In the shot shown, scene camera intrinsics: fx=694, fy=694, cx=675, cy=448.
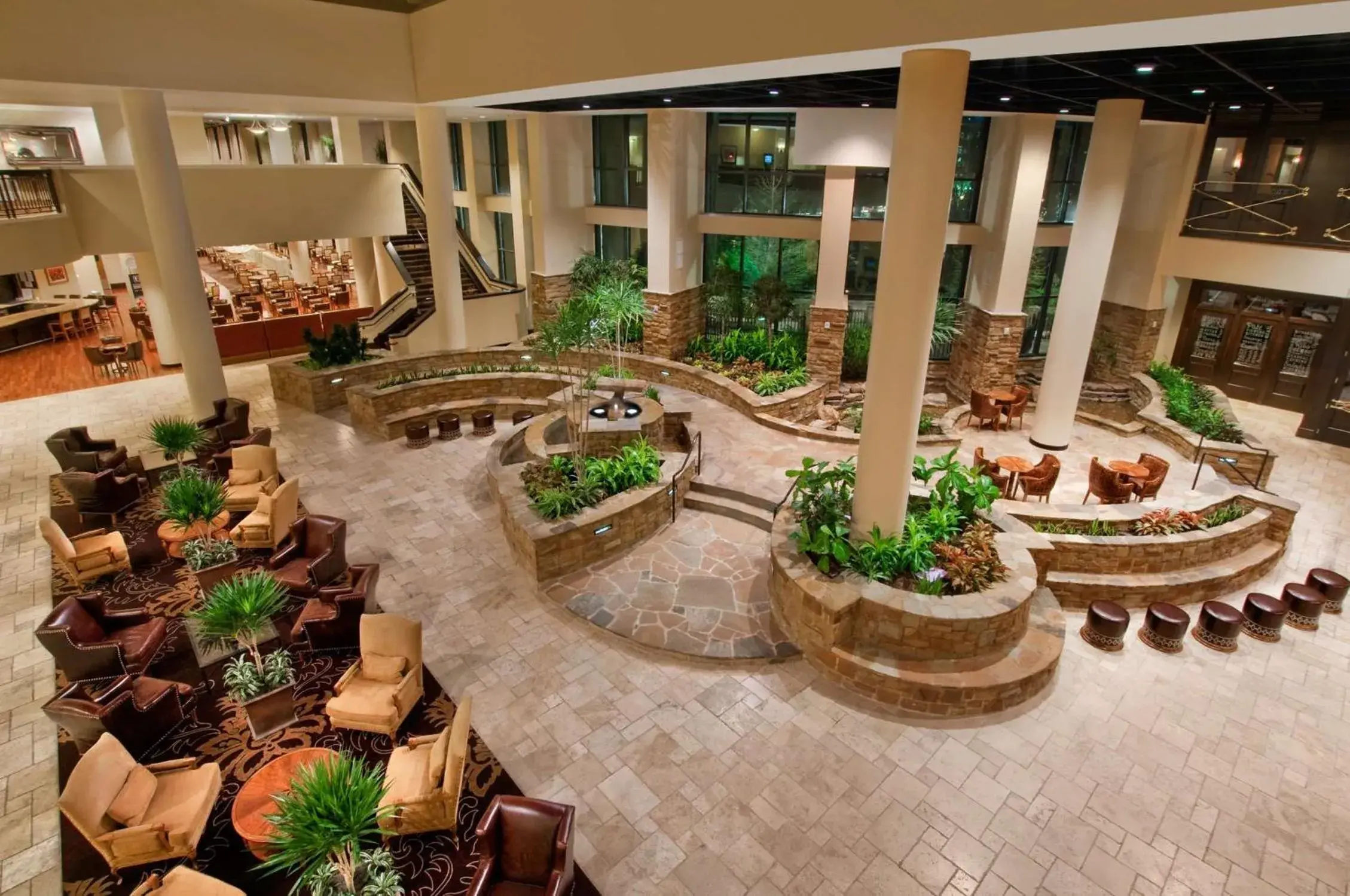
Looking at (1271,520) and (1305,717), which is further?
(1271,520)

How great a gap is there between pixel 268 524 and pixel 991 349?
577 inches

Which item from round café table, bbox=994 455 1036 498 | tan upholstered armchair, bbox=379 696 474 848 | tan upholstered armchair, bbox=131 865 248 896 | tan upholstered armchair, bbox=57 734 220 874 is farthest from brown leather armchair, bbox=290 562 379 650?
round café table, bbox=994 455 1036 498

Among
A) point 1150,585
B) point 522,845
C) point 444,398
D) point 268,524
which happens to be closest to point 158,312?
point 444,398

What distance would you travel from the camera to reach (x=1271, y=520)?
392 inches

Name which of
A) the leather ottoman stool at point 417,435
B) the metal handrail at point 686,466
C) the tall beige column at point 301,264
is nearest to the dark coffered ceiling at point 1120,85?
the metal handrail at point 686,466

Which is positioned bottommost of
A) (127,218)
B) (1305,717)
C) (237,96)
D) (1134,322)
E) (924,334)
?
(1305,717)

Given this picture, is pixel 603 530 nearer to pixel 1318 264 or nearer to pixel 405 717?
pixel 405 717

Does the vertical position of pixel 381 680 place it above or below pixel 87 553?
below

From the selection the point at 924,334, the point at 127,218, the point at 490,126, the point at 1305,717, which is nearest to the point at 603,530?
the point at 924,334

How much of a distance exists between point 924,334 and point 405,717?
633 centimetres

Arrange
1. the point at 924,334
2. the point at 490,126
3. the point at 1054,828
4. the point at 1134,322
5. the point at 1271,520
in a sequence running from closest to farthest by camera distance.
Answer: the point at 1054,828, the point at 924,334, the point at 1271,520, the point at 1134,322, the point at 490,126

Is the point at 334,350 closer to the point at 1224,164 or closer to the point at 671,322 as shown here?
the point at 671,322

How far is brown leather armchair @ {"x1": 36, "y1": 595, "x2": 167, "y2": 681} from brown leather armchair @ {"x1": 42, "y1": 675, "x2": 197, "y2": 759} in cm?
28

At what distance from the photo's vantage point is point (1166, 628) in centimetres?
815
